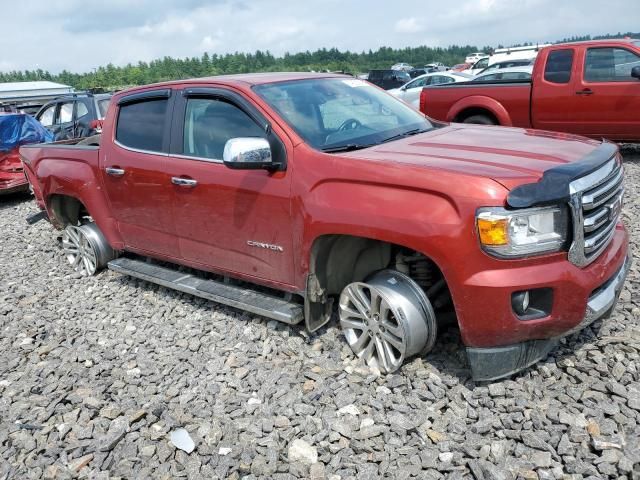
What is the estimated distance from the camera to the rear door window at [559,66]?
8656 millimetres

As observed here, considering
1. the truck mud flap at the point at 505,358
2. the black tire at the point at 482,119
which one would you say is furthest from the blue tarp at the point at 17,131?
the truck mud flap at the point at 505,358

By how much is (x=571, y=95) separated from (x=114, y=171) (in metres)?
6.90

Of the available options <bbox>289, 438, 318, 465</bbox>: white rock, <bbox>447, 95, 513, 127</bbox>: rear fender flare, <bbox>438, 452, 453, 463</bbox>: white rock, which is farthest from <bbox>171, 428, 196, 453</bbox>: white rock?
<bbox>447, 95, 513, 127</bbox>: rear fender flare

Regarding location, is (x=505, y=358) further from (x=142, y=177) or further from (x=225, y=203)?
(x=142, y=177)

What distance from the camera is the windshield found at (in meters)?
3.67

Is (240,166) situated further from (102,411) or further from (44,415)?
(44,415)

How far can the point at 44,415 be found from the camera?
344 cm

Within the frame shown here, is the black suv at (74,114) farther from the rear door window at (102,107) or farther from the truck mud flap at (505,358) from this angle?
the truck mud flap at (505,358)

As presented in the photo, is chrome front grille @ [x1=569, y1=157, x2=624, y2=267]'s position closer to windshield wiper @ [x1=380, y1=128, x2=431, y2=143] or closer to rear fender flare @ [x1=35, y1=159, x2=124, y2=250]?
windshield wiper @ [x1=380, y1=128, x2=431, y2=143]

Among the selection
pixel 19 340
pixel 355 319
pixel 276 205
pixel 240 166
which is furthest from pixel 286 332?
pixel 19 340

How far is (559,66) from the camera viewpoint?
8.73 metres

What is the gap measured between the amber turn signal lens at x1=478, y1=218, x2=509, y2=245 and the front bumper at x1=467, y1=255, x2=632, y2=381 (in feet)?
2.03

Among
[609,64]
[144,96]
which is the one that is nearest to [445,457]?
[144,96]

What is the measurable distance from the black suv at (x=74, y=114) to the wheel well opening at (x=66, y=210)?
489 cm
